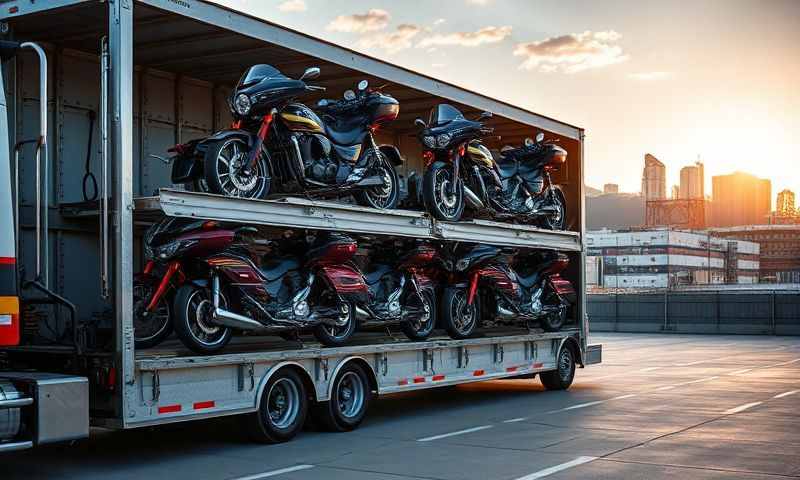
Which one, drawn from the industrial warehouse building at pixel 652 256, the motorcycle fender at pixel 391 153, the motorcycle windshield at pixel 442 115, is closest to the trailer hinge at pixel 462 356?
the motorcycle fender at pixel 391 153

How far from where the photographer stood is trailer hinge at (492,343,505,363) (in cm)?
1482

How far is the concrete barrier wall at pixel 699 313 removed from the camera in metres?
36.0

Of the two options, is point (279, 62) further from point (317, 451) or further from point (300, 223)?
point (317, 451)

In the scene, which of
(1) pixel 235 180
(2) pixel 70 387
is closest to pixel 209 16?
(1) pixel 235 180

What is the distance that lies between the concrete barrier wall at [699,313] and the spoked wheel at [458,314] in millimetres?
24650

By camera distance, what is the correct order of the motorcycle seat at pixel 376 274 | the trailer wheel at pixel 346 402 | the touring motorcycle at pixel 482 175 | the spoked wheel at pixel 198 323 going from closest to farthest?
the spoked wheel at pixel 198 323 < the trailer wheel at pixel 346 402 < the motorcycle seat at pixel 376 274 < the touring motorcycle at pixel 482 175

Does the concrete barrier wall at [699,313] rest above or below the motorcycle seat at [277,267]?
below

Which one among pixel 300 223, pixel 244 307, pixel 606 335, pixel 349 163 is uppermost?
pixel 349 163

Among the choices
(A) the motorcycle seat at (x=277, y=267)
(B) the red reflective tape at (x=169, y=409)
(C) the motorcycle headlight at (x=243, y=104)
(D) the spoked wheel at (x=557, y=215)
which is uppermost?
→ (C) the motorcycle headlight at (x=243, y=104)

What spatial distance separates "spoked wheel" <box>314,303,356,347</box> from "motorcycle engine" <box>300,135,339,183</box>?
1.55 meters

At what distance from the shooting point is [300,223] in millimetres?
10828

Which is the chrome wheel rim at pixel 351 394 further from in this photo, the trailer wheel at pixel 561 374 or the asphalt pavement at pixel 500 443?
the trailer wheel at pixel 561 374

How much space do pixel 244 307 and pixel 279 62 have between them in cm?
321

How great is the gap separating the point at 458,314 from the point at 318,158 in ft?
12.2
